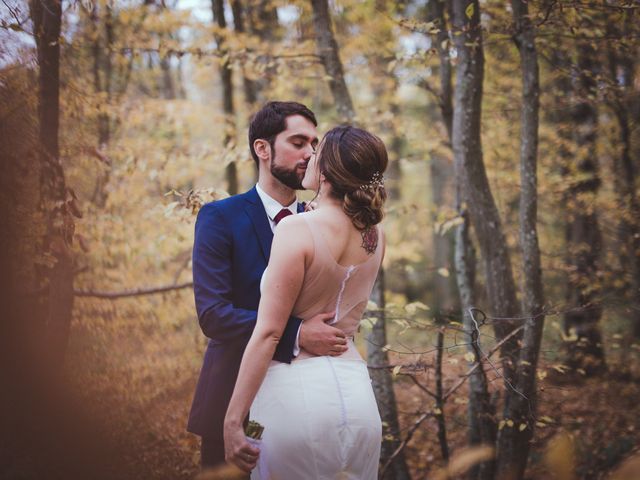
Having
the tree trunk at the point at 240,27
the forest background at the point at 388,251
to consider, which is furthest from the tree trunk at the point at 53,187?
the tree trunk at the point at 240,27

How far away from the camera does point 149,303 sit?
19.1ft

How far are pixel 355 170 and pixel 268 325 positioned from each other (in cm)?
72

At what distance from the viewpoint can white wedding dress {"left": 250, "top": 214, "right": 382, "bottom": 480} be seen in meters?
1.90

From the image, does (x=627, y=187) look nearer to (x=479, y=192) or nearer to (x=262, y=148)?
(x=479, y=192)

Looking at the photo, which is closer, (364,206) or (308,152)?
(364,206)

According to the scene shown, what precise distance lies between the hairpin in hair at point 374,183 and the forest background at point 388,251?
115 centimetres

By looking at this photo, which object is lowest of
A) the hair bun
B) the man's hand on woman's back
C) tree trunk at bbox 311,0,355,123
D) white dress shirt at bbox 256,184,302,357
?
the man's hand on woman's back

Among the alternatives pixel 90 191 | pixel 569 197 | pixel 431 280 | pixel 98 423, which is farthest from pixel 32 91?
pixel 431 280

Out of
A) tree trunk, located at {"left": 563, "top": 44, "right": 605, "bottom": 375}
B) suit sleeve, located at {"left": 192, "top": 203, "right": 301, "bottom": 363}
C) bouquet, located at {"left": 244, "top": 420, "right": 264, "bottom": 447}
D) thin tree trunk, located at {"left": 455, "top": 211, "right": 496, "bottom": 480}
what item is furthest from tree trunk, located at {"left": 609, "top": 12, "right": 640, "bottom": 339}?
bouquet, located at {"left": 244, "top": 420, "right": 264, "bottom": 447}

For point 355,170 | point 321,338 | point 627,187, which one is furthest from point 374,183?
point 627,187

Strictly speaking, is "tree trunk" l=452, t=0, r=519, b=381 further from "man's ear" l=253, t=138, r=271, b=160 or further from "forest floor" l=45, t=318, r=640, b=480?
"man's ear" l=253, t=138, r=271, b=160

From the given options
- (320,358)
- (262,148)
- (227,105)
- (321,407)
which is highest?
(227,105)

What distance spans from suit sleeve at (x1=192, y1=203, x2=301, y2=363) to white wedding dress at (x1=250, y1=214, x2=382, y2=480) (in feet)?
1.05

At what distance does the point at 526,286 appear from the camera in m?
4.01
